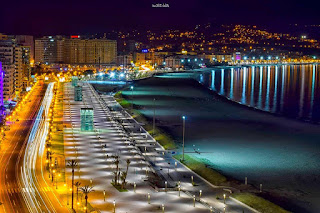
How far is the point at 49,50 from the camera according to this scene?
96688 millimetres

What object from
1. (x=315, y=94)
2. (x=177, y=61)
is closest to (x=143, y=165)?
(x=315, y=94)

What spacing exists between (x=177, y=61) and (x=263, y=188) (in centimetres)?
9060

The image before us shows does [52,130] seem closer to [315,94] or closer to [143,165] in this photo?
[143,165]

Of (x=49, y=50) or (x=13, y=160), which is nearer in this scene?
(x=13, y=160)

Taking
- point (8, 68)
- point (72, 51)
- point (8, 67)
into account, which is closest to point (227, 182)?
point (8, 68)

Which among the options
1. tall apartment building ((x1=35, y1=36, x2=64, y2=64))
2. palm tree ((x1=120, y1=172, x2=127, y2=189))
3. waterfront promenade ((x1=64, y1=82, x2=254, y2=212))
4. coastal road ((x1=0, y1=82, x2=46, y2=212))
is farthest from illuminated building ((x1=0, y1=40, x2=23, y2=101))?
tall apartment building ((x1=35, y1=36, x2=64, y2=64))

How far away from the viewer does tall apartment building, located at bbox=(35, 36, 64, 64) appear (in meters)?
95.9

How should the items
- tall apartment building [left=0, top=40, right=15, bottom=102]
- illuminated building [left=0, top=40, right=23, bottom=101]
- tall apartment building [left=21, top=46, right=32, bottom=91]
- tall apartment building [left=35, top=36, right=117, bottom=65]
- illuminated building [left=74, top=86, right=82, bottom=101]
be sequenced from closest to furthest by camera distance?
illuminated building [left=74, top=86, right=82, bottom=101] → tall apartment building [left=0, top=40, right=15, bottom=102] → illuminated building [left=0, top=40, right=23, bottom=101] → tall apartment building [left=21, top=46, right=32, bottom=91] → tall apartment building [left=35, top=36, right=117, bottom=65]

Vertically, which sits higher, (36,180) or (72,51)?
(72,51)

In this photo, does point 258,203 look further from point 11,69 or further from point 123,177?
point 11,69

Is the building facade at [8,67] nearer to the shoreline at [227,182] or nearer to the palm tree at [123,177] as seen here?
the shoreline at [227,182]

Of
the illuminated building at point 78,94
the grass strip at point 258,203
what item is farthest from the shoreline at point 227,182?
the illuminated building at point 78,94

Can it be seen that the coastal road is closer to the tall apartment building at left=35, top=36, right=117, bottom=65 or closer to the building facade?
the building facade

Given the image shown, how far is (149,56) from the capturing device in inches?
4262
